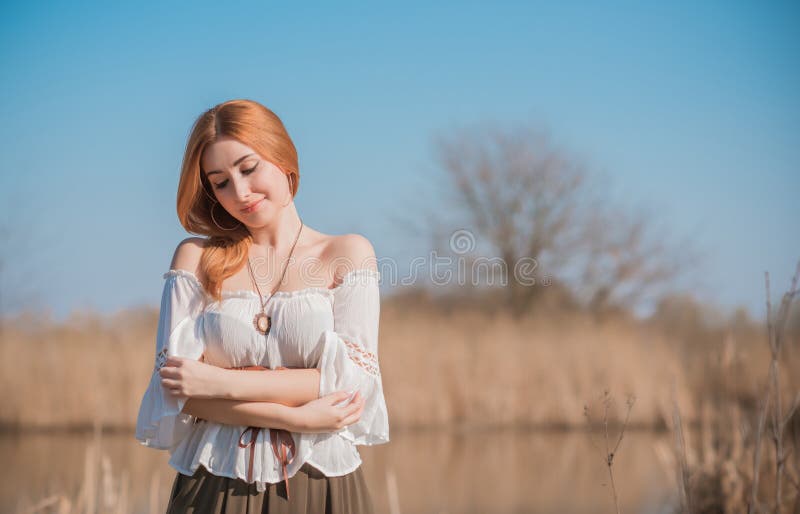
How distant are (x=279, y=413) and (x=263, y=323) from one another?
21 centimetres

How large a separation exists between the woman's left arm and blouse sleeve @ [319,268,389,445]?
0.33 feet

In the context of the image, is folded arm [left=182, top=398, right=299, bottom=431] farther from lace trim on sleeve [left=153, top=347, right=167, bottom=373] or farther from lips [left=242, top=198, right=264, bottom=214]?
lips [left=242, top=198, right=264, bottom=214]

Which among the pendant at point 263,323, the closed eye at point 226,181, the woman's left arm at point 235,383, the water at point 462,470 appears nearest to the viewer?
the woman's left arm at point 235,383

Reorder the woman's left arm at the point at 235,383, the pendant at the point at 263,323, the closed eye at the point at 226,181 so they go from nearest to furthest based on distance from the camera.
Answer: the woman's left arm at the point at 235,383
the pendant at the point at 263,323
the closed eye at the point at 226,181

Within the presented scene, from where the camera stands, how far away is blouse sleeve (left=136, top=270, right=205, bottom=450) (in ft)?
5.78

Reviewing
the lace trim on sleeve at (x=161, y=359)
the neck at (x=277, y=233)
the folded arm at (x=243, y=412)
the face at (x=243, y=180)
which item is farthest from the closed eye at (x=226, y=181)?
the folded arm at (x=243, y=412)

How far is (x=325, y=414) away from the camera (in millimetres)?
1715

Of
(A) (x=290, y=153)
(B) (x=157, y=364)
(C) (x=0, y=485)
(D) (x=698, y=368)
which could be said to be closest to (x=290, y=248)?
(A) (x=290, y=153)

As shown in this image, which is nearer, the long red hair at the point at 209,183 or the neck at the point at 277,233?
the long red hair at the point at 209,183

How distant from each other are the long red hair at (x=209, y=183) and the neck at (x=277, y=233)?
3 centimetres

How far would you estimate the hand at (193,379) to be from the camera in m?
1.68

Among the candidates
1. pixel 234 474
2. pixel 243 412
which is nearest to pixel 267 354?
pixel 243 412

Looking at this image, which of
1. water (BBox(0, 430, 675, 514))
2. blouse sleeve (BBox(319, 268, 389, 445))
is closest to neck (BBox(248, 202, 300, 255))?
blouse sleeve (BBox(319, 268, 389, 445))

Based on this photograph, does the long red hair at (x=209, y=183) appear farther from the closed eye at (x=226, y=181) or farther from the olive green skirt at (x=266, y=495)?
the olive green skirt at (x=266, y=495)
